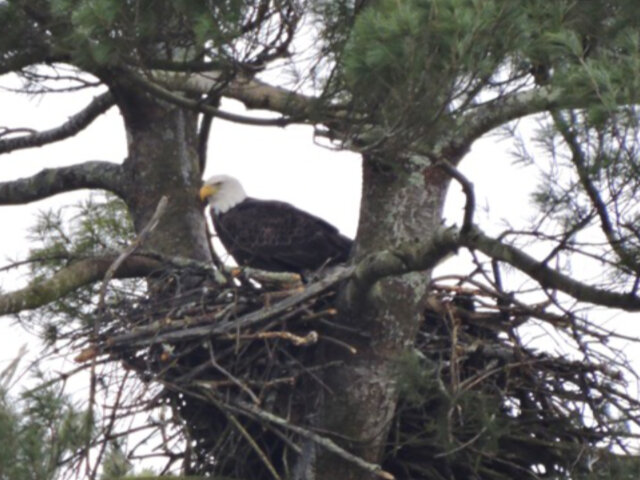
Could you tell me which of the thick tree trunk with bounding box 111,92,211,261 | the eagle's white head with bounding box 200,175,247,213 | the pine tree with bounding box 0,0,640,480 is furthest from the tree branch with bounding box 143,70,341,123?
the eagle's white head with bounding box 200,175,247,213

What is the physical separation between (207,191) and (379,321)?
79.9 inches

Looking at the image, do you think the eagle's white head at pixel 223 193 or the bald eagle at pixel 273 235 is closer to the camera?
the bald eagle at pixel 273 235

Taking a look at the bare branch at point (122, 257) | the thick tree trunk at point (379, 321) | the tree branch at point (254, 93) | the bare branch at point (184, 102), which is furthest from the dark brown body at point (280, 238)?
the bare branch at point (184, 102)

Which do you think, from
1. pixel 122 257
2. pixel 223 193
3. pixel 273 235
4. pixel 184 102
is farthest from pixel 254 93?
pixel 223 193

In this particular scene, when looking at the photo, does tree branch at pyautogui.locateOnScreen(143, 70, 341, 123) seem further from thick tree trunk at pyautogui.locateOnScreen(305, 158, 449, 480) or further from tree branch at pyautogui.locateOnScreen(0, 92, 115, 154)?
tree branch at pyautogui.locateOnScreen(0, 92, 115, 154)

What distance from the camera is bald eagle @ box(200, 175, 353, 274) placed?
7.50 metres

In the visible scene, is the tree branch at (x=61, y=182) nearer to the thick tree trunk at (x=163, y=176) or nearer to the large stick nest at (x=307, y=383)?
the thick tree trunk at (x=163, y=176)

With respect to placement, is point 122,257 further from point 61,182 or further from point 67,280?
point 61,182

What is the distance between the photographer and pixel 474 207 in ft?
16.0

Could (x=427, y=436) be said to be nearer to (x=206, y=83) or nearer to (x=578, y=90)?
(x=206, y=83)

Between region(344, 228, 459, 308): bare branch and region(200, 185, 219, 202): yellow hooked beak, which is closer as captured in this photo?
region(344, 228, 459, 308): bare branch

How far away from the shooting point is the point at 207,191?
26.2 ft

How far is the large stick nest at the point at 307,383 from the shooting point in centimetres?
627

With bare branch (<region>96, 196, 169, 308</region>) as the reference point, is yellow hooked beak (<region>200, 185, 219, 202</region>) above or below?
above
